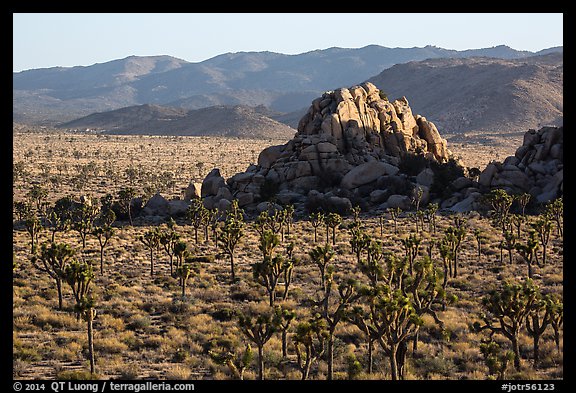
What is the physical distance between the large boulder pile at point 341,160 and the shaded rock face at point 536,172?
7.95 meters

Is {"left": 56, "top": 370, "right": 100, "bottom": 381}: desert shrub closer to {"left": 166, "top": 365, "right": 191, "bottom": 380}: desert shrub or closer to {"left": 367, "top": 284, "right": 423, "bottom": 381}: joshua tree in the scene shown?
{"left": 166, "top": 365, "right": 191, "bottom": 380}: desert shrub

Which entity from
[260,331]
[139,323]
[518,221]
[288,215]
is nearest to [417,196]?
[518,221]

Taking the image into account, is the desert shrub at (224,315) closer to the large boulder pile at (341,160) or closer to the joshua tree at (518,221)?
the joshua tree at (518,221)

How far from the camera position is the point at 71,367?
22375 millimetres

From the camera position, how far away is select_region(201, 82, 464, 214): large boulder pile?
6944 cm

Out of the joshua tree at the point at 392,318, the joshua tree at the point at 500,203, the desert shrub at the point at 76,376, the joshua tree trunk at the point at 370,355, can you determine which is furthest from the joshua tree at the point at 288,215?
the desert shrub at the point at 76,376

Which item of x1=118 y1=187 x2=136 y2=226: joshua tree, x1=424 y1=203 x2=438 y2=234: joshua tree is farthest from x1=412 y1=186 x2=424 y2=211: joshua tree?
x1=118 y1=187 x2=136 y2=226: joshua tree

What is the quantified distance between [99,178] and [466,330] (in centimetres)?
8463

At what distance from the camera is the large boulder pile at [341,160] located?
228ft

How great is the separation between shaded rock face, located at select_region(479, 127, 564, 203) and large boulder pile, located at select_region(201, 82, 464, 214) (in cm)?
795
